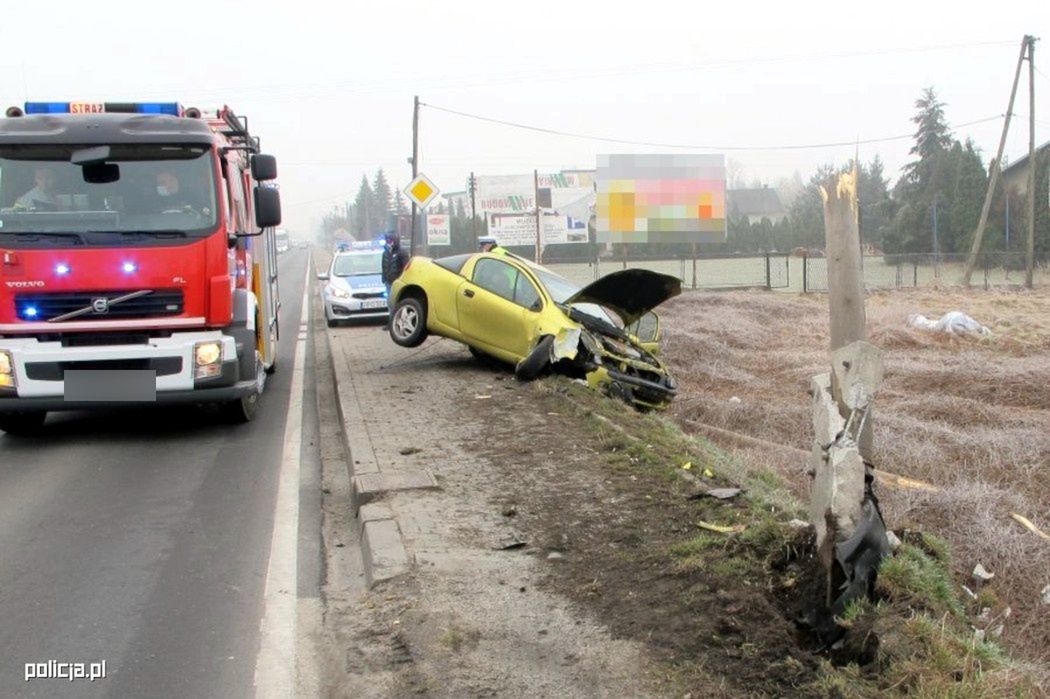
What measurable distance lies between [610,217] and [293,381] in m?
16.5

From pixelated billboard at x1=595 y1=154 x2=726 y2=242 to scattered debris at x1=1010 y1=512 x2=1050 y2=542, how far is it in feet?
71.2

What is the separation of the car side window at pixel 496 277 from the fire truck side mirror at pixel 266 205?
3.09m

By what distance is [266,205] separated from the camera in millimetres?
9734

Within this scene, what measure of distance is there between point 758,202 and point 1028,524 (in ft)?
169

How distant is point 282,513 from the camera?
6.77 m

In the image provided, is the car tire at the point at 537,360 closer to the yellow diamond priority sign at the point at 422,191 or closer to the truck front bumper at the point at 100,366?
the truck front bumper at the point at 100,366

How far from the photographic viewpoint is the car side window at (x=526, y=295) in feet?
38.0

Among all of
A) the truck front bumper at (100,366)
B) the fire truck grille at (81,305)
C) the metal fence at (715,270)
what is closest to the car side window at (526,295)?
the truck front bumper at (100,366)

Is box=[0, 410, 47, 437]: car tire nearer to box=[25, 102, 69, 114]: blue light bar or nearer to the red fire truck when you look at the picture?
the red fire truck

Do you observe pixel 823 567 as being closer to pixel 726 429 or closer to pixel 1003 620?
pixel 1003 620

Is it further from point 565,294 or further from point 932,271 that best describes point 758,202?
point 565,294

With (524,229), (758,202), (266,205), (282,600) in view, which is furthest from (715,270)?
(282,600)

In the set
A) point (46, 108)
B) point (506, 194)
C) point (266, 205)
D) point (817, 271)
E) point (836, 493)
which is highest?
point (506, 194)

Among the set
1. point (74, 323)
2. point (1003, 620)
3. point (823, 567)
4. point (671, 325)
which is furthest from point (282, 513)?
point (671, 325)
